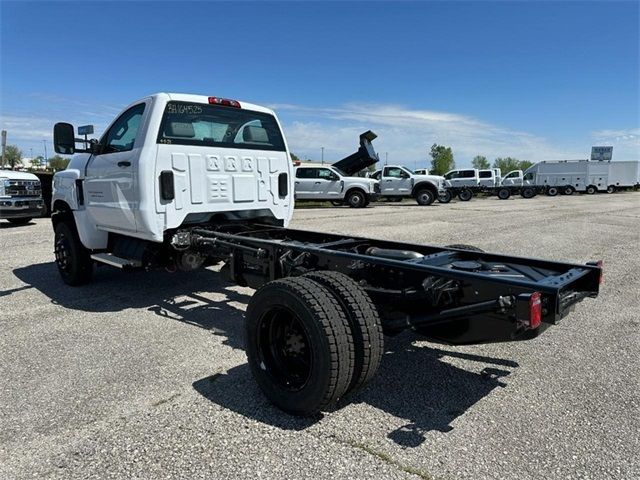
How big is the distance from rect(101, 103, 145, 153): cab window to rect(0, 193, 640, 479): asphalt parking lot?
1.74 m

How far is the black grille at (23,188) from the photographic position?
12273mm

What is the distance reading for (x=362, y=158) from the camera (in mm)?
22438

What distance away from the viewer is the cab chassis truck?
9.38 ft

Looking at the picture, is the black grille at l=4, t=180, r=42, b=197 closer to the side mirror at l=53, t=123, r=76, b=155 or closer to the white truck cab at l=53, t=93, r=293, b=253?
the white truck cab at l=53, t=93, r=293, b=253

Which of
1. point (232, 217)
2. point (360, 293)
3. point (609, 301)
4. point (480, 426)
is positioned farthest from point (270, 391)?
point (609, 301)

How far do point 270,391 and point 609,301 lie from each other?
4.56 meters

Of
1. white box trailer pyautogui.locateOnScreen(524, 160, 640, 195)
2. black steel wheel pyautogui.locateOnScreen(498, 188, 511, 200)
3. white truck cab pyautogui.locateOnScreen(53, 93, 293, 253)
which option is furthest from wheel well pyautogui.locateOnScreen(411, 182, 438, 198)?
white truck cab pyautogui.locateOnScreen(53, 93, 293, 253)

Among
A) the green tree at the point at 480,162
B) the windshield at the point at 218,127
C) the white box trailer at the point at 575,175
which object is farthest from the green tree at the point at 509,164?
the windshield at the point at 218,127

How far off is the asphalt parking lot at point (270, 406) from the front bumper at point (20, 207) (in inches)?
323

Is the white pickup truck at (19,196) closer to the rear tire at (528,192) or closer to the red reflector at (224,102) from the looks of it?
the red reflector at (224,102)

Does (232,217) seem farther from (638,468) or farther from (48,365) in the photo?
(638,468)

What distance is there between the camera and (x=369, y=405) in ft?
10.4

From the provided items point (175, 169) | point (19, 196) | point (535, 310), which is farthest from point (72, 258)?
point (19, 196)

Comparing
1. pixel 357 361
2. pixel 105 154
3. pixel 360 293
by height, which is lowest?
pixel 357 361
